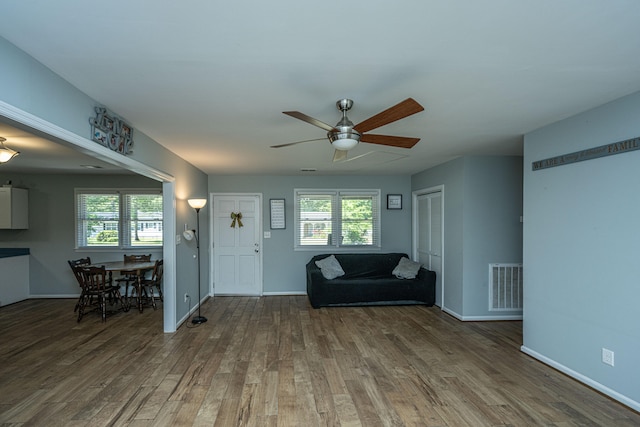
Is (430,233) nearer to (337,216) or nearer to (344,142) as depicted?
(337,216)

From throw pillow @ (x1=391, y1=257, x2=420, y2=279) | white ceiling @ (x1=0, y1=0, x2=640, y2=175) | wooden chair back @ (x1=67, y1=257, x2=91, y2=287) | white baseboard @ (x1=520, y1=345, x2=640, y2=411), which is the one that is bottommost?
white baseboard @ (x1=520, y1=345, x2=640, y2=411)

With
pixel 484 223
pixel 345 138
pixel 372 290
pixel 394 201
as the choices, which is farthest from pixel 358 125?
pixel 394 201

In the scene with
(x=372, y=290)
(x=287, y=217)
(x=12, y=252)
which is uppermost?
(x=287, y=217)

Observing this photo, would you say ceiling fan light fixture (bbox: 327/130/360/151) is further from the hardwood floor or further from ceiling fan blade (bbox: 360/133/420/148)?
the hardwood floor

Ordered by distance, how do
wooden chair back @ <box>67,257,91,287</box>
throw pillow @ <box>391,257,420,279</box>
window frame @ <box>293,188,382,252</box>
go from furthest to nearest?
window frame @ <box>293,188,382,252</box>
throw pillow @ <box>391,257,420,279</box>
wooden chair back @ <box>67,257,91,287</box>

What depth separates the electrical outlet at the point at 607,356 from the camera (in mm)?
2605

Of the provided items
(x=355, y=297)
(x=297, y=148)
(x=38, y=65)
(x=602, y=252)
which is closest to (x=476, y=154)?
(x=602, y=252)

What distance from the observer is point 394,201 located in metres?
6.45

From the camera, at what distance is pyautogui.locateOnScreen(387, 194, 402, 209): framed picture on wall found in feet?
21.1

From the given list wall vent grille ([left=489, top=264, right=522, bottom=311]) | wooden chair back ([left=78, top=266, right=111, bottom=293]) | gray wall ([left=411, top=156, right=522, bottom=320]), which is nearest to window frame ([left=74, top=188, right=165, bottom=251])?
wooden chair back ([left=78, top=266, right=111, bottom=293])

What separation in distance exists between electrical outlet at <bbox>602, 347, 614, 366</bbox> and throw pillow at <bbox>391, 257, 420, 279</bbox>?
116 inches

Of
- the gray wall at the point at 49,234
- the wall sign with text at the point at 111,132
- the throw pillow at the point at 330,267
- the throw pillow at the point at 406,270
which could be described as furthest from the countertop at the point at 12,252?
the throw pillow at the point at 406,270

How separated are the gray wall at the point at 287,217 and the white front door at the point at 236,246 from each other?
16cm

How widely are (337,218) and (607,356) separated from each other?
442 centimetres
